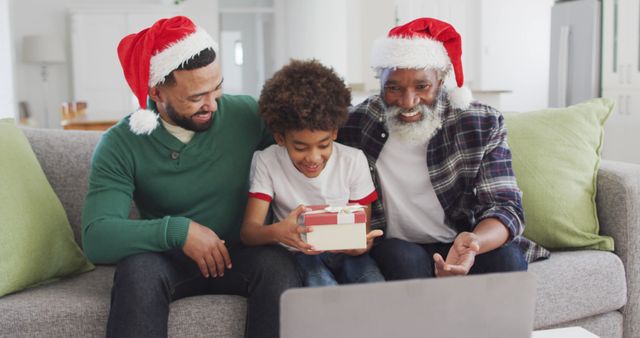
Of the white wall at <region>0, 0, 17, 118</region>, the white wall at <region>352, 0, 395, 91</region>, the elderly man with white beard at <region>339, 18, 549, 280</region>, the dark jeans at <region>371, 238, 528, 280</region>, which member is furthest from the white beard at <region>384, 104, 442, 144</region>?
the white wall at <region>0, 0, 17, 118</region>

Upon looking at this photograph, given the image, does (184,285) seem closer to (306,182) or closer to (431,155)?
(306,182)

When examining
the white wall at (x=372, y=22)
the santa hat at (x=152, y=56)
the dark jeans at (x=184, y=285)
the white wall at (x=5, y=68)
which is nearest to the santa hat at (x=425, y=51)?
the santa hat at (x=152, y=56)

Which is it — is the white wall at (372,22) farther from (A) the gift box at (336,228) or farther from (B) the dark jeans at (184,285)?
(A) the gift box at (336,228)

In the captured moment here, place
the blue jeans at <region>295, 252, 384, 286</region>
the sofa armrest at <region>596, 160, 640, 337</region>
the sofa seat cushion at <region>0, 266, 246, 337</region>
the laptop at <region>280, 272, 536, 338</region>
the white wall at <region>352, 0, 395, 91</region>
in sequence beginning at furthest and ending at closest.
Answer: the white wall at <region>352, 0, 395, 91</region>
the sofa armrest at <region>596, 160, 640, 337</region>
the blue jeans at <region>295, 252, 384, 286</region>
the sofa seat cushion at <region>0, 266, 246, 337</region>
the laptop at <region>280, 272, 536, 338</region>

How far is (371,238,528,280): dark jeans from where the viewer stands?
1.79m

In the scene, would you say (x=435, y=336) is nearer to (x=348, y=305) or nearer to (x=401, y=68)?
(x=348, y=305)

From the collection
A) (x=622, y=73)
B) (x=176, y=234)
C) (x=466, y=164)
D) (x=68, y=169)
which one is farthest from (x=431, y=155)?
(x=622, y=73)

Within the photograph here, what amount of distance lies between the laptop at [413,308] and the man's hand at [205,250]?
0.75 meters

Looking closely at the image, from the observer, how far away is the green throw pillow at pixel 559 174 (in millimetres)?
2109

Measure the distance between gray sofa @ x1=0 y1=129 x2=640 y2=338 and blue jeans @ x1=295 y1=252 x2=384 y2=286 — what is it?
0.19m

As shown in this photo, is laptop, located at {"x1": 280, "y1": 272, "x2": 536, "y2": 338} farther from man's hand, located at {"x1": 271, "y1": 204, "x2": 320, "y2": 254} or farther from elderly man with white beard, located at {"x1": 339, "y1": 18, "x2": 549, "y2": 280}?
elderly man with white beard, located at {"x1": 339, "y1": 18, "x2": 549, "y2": 280}

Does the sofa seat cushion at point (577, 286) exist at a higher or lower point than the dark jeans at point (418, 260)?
lower

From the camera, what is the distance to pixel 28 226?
6.01 feet

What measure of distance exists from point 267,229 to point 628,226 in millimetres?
1103
